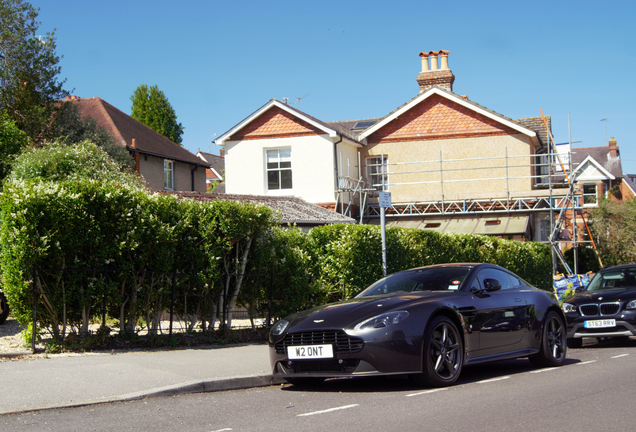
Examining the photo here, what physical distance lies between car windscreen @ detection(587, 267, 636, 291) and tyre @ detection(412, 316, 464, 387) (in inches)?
277

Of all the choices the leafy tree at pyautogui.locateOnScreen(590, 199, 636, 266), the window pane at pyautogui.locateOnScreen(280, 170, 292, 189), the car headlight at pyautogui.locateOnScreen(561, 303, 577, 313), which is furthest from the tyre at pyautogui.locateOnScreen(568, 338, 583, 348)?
the leafy tree at pyautogui.locateOnScreen(590, 199, 636, 266)

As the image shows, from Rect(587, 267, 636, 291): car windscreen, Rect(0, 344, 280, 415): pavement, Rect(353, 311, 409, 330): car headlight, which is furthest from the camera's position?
Rect(587, 267, 636, 291): car windscreen

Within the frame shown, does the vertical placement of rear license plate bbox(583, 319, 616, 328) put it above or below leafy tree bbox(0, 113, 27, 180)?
below

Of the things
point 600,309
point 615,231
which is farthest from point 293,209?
point 615,231

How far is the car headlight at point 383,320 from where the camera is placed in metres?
6.94

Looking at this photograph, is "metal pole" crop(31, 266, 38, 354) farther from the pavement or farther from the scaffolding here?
the scaffolding

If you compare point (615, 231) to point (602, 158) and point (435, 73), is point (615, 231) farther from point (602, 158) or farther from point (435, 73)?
point (602, 158)

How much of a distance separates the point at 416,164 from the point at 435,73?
520 cm

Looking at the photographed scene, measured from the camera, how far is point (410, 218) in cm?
3091

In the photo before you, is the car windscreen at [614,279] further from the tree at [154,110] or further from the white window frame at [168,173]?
the tree at [154,110]

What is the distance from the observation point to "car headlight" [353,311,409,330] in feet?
22.8

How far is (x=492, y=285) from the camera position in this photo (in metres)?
8.34

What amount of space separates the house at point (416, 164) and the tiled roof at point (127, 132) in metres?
4.72

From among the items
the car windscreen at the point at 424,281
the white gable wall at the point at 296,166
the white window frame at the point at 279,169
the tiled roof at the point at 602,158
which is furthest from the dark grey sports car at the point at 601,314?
the tiled roof at the point at 602,158
